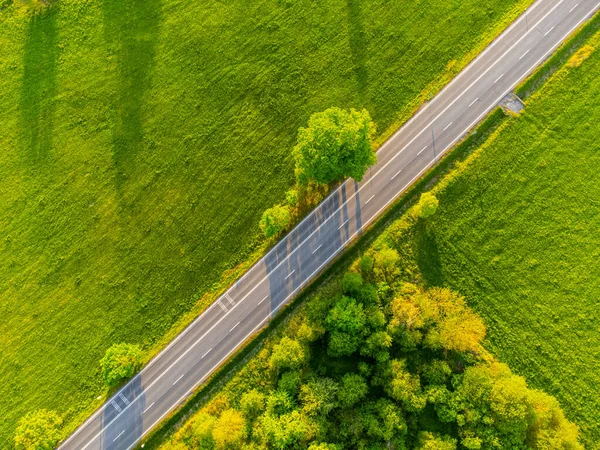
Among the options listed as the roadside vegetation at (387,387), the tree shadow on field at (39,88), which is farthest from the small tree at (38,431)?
the tree shadow on field at (39,88)

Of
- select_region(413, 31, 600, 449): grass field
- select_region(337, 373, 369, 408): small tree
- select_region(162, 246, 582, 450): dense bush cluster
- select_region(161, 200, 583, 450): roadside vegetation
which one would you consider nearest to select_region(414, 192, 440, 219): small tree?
select_region(161, 200, 583, 450): roadside vegetation

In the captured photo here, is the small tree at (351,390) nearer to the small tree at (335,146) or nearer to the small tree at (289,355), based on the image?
the small tree at (289,355)

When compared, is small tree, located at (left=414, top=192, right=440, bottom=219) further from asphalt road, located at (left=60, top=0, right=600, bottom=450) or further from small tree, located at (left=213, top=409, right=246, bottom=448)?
small tree, located at (left=213, top=409, right=246, bottom=448)

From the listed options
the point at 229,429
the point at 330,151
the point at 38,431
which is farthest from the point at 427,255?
the point at 38,431

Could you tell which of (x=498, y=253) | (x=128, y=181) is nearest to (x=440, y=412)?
(x=498, y=253)

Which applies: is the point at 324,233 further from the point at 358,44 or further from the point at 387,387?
the point at 358,44

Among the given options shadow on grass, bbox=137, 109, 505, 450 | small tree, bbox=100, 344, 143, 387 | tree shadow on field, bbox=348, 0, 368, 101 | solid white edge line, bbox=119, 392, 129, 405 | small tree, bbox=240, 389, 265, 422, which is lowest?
small tree, bbox=240, 389, 265, 422

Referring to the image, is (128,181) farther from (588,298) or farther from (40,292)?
(588,298)
